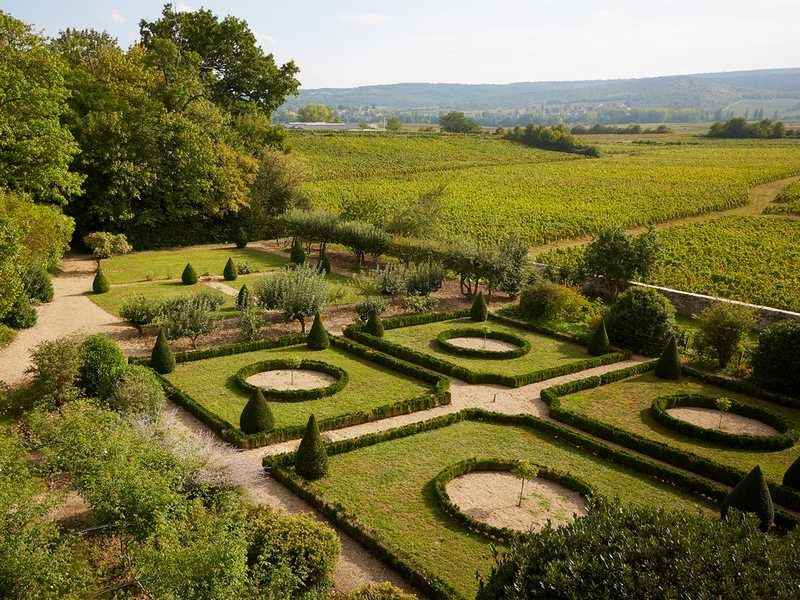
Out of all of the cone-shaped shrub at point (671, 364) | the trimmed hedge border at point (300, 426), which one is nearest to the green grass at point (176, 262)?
the trimmed hedge border at point (300, 426)

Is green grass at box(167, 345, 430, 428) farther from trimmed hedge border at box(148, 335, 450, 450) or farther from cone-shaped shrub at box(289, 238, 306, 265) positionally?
cone-shaped shrub at box(289, 238, 306, 265)

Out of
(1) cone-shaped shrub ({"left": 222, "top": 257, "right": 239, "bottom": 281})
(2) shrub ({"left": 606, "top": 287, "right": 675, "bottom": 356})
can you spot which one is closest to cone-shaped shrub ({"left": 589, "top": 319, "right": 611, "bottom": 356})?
(2) shrub ({"left": 606, "top": 287, "right": 675, "bottom": 356})

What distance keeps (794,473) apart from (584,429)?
18.0 feet

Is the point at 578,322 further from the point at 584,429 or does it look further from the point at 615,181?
the point at 615,181

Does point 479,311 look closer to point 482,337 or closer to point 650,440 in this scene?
point 482,337

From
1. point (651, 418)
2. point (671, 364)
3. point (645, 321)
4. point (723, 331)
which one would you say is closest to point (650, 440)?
point (651, 418)

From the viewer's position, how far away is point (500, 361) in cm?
2491

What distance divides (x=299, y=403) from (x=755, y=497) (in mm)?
12765

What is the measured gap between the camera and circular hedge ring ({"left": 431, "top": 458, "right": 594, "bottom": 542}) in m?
13.8

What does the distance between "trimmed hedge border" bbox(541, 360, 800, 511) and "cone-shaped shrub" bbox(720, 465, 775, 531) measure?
80.8 inches

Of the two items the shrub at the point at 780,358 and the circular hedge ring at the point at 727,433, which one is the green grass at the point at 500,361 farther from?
the shrub at the point at 780,358

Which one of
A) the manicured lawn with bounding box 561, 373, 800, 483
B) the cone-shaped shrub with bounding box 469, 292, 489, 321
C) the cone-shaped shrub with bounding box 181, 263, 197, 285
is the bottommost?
the manicured lawn with bounding box 561, 373, 800, 483

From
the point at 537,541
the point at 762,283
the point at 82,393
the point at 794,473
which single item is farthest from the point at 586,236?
the point at 537,541

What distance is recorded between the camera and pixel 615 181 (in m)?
77.3
